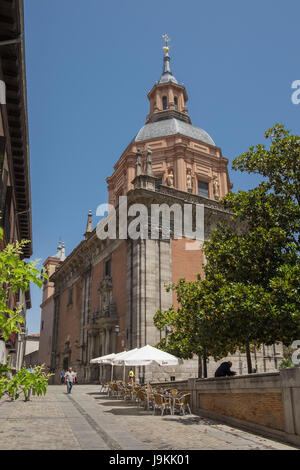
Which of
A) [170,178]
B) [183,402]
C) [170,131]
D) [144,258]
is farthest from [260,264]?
[170,131]

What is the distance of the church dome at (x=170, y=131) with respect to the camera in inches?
1420

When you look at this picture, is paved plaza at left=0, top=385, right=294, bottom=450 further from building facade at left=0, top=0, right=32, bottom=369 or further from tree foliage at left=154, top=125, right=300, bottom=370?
tree foliage at left=154, top=125, right=300, bottom=370

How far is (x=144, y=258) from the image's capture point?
2573 centimetres

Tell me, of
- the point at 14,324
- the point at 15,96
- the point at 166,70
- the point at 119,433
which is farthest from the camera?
the point at 166,70

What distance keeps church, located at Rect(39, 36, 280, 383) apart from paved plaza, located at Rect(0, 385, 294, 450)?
12.2 metres

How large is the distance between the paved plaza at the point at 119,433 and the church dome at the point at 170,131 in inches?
1070

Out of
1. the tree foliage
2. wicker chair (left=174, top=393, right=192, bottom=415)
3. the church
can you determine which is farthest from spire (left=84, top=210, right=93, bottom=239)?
wicker chair (left=174, top=393, right=192, bottom=415)

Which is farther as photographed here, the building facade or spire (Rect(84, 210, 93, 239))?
spire (Rect(84, 210, 93, 239))

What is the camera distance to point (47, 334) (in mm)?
51344

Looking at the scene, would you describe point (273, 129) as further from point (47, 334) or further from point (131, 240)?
point (47, 334)

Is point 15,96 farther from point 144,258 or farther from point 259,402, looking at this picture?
point 144,258

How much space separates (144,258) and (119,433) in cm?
1709

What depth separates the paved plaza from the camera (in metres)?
7.55

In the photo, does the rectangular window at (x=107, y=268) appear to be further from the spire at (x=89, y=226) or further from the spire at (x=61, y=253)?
the spire at (x=61, y=253)
